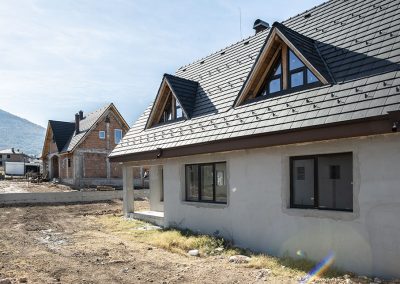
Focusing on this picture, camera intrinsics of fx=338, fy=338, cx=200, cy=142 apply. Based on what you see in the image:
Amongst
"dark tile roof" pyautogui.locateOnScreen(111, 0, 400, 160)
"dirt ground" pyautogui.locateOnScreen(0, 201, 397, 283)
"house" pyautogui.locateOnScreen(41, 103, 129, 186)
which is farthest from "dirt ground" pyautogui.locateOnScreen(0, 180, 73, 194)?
"dark tile roof" pyautogui.locateOnScreen(111, 0, 400, 160)

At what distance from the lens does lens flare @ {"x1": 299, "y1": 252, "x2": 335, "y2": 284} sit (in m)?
6.85

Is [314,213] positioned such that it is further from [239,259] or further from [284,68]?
[284,68]

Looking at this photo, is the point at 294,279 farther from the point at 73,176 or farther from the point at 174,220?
the point at 73,176

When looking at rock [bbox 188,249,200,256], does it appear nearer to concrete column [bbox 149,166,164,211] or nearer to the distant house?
concrete column [bbox 149,166,164,211]

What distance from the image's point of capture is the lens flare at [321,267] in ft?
22.5

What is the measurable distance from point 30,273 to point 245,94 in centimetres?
748

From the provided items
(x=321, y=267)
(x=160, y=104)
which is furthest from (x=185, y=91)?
(x=321, y=267)

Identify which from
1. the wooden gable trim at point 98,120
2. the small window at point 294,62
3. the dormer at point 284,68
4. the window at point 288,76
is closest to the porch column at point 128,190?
the dormer at point 284,68

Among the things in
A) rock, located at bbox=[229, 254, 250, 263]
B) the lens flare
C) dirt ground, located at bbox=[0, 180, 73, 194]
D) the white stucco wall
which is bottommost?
dirt ground, located at bbox=[0, 180, 73, 194]

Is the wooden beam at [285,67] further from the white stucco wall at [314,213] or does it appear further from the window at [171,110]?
the window at [171,110]

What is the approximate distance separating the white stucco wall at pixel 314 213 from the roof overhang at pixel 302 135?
347 millimetres

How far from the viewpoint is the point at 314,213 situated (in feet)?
25.2

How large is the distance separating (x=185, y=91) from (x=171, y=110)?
1.32 m

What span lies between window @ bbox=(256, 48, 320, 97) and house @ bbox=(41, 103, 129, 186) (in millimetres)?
26712
